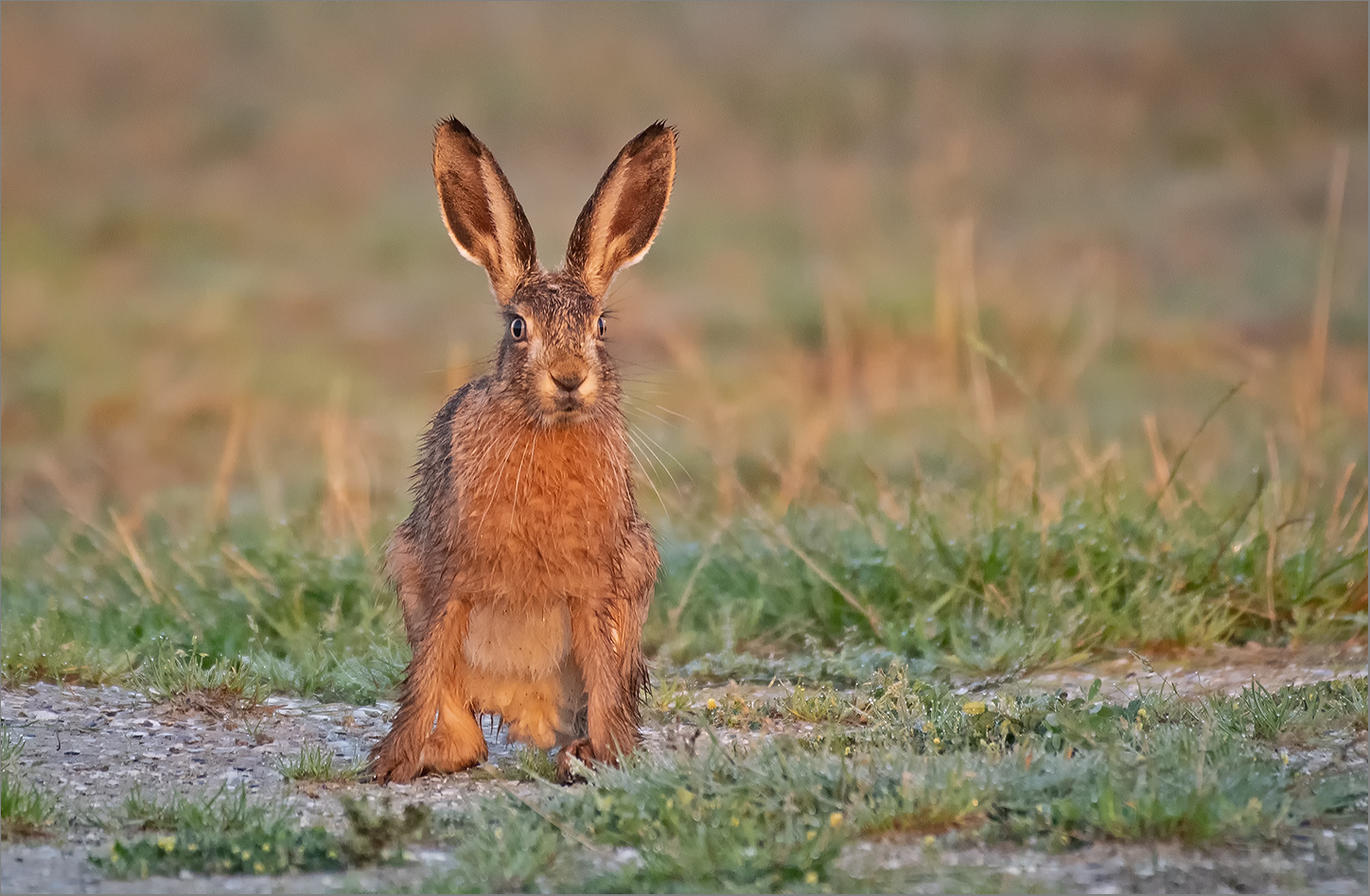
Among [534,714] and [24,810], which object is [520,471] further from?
[24,810]

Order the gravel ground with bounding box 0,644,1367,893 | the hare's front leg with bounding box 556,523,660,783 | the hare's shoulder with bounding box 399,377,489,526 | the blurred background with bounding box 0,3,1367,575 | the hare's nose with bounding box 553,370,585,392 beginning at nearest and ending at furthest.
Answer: the gravel ground with bounding box 0,644,1367,893, the hare's nose with bounding box 553,370,585,392, the hare's front leg with bounding box 556,523,660,783, the hare's shoulder with bounding box 399,377,489,526, the blurred background with bounding box 0,3,1367,575

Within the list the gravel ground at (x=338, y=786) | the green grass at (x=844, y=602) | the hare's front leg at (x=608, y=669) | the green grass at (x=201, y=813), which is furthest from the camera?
the green grass at (x=844, y=602)

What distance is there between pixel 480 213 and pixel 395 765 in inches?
67.5

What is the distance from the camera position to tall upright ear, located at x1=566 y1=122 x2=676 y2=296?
226 inches

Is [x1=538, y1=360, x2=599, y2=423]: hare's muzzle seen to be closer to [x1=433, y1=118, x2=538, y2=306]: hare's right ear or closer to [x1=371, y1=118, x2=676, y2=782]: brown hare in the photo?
[x1=371, y1=118, x2=676, y2=782]: brown hare

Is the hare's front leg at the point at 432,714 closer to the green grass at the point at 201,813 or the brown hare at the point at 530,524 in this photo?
the brown hare at the point at 530,524

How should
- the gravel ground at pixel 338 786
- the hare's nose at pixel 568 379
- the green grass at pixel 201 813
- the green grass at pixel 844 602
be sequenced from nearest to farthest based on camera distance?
1. the gravel ground at pixel 338 786
2. the green grass at pixel 201 813
3. the hare's nose at pixel 568 379
4. the green grass at pixel 844 602

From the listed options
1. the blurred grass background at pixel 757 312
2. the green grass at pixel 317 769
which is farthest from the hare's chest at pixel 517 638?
the blurred grass background at pixel 757 312

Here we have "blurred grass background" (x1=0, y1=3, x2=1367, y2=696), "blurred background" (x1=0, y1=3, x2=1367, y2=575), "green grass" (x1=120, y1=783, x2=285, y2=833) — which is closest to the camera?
"green grass" (x1=120, y1=783, x2=285, y2=833)

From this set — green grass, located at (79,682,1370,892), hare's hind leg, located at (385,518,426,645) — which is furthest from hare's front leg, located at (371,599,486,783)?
green grass, located at (79,682,1370,892)

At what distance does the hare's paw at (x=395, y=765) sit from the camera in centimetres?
545

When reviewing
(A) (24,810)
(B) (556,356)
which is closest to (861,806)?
(B) (556,356)

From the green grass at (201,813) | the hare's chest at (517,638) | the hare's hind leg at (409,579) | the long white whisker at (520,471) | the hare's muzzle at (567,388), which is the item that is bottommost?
the green grass at (201,813)

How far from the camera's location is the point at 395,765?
5461 mm
